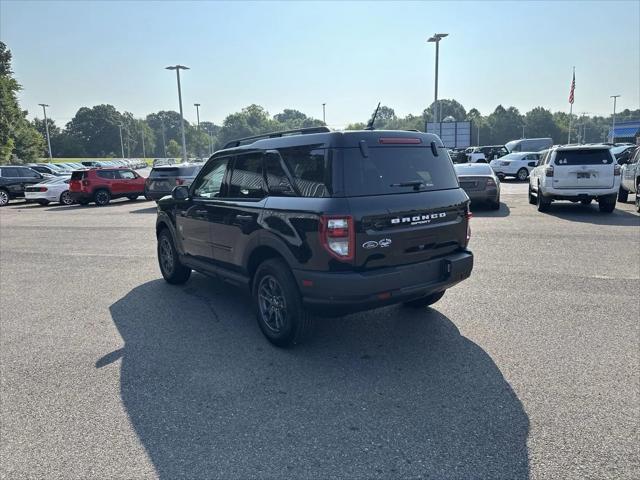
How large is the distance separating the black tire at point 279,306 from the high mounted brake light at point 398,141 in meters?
1.42

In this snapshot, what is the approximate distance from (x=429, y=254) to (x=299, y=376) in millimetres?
1579

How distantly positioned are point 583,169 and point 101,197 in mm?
19019

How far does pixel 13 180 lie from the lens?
76.6ft

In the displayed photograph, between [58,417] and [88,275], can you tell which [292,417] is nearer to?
[58,417]

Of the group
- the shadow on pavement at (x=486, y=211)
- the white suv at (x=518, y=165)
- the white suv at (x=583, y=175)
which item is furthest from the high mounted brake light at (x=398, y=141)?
the white suv at (x=518, y=165)

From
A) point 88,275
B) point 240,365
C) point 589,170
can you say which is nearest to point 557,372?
point 240,365

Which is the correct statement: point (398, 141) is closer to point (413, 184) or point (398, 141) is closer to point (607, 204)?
point (413, 184)

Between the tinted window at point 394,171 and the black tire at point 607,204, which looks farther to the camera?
the black tire at point 607,204

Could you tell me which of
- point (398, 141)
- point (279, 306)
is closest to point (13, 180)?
point (279, 306)

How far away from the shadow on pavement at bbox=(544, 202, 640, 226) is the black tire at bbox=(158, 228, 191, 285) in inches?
379

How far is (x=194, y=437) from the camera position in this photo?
3.08 meters

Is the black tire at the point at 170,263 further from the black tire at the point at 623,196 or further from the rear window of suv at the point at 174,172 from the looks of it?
the black tire at the point at 623,196

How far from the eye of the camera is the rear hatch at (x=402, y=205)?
3.83 metres

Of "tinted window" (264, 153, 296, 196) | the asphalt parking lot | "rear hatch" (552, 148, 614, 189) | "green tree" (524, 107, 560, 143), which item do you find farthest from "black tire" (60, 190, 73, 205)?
"green tree" (524, 107, 560, 143)
